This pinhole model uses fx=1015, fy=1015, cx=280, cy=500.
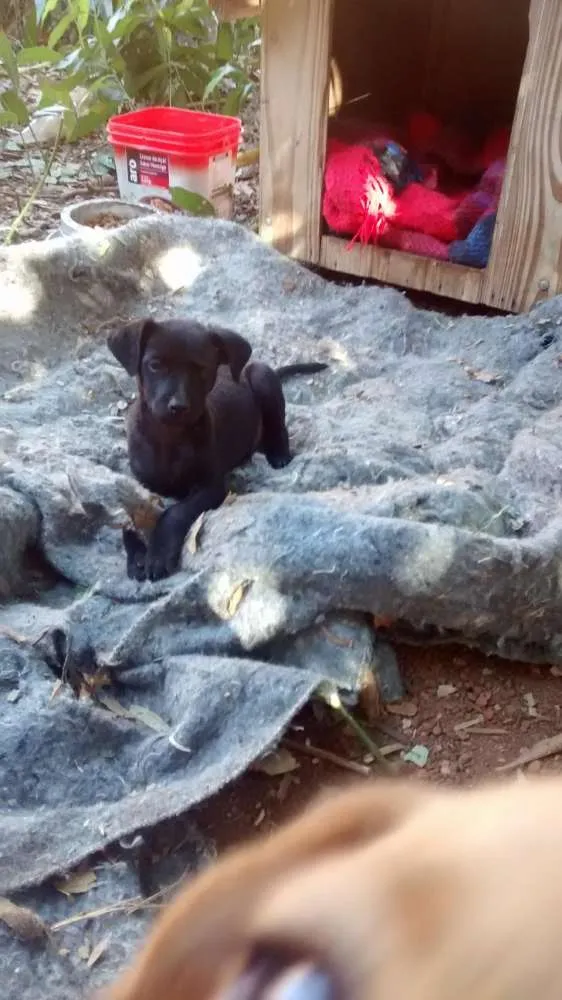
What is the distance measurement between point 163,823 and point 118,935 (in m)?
0.18

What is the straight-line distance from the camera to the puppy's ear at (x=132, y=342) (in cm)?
248

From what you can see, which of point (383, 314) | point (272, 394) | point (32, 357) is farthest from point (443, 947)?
point (383, 314)

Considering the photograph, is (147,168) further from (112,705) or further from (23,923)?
(23,923)

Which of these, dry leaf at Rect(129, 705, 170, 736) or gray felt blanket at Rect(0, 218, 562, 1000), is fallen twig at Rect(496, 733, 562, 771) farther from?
dry leaf at Rect(129, 705, 170, 736)

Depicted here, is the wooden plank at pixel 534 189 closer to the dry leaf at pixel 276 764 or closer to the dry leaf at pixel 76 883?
the dry leaf at pixel 276 764

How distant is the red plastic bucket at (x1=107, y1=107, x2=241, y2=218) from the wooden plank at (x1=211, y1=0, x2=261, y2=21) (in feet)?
1.28

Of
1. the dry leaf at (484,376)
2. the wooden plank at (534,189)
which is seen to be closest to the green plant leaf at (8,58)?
the wooden plank at (534,189)

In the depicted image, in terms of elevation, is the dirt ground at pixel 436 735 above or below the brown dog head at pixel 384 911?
below

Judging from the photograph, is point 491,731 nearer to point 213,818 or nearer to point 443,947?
point 213,818

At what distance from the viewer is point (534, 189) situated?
3.28 m

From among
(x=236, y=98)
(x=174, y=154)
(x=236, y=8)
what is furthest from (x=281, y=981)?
(x=236, y=98)

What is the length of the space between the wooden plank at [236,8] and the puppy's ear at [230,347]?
2.03 meters

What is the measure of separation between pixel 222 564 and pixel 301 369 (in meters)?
1.29

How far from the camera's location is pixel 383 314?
3471mm
